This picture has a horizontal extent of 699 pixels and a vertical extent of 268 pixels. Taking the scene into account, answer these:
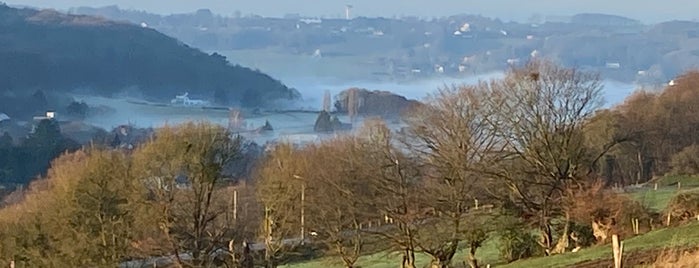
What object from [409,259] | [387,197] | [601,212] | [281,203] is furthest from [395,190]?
[281,203]

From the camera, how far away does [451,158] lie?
29.8 metres

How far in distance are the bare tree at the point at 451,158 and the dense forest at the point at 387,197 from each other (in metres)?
0.05

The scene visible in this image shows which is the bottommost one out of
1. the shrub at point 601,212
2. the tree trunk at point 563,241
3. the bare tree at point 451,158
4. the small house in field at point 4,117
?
the small house in field at point 4,117

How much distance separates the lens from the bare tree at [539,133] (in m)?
33.5

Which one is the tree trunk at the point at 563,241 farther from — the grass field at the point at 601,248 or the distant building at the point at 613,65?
the distant building at the point at 613,65

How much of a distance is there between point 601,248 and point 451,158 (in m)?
6.79

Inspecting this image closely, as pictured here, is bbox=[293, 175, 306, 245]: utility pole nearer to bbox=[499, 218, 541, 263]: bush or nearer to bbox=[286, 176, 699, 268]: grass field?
bbox=[286, 176, 699, 268]: grass field

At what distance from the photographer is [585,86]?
3816 cm

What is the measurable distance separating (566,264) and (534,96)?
49.3 feet

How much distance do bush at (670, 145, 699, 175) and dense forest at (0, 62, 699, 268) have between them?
53.7 feet

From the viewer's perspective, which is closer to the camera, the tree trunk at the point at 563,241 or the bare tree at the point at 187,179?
the tree trunk at the point at 563,241

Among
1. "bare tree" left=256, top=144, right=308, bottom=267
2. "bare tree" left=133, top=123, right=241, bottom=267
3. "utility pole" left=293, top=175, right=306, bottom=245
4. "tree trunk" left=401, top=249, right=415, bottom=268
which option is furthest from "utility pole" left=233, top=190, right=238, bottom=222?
"tree trunk" left=401, top=249, right=415, bottom=268

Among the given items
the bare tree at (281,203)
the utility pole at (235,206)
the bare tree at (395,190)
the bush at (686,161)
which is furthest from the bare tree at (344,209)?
the bush at (686,161)

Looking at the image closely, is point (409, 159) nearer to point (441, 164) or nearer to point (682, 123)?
point (441, 164)
